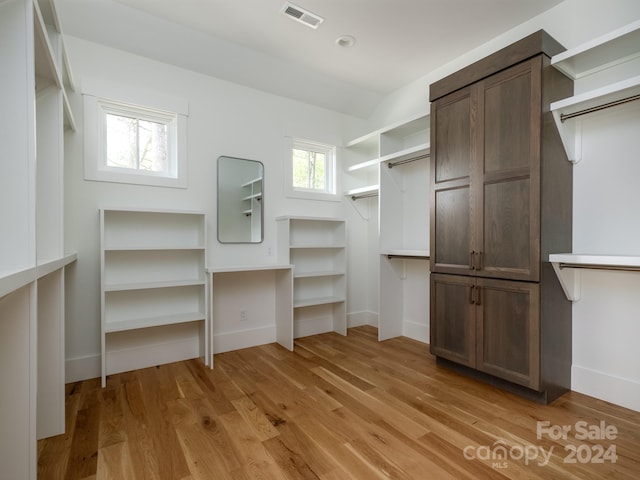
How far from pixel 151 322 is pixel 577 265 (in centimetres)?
324

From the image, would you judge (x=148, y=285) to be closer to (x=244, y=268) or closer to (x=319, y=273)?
(x=244, y=268)

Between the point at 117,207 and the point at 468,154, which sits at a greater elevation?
the point at 468,154

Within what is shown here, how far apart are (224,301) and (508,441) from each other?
2.59 meters

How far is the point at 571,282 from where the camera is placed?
2352mm

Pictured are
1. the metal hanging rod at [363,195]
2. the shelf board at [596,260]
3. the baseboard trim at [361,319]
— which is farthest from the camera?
the baseboard trim at [361,319]

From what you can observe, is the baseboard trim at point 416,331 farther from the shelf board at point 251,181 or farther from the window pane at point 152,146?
the window pane at point 152,146

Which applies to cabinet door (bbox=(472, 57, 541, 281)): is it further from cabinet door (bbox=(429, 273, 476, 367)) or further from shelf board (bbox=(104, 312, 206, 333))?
shelf board (bbox=(104, 312, 206, 333))

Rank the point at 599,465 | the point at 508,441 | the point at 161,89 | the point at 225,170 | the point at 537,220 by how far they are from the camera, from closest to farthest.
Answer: the point at 599,465 → the point at 508,441 → the point at 537,220 → the point at 161,89 → the point at 225,170

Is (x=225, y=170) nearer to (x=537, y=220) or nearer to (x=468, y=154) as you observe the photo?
(x=468, y=154)

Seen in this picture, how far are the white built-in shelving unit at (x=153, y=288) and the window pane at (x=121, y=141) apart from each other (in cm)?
48

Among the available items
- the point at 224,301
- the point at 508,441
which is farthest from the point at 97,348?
the point at 508,441

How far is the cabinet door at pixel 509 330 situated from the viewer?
2166mm

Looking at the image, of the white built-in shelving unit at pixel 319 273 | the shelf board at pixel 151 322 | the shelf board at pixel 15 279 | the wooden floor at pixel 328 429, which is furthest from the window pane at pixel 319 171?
the shelf board at pixel 15 279

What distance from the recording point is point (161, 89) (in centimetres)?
298
